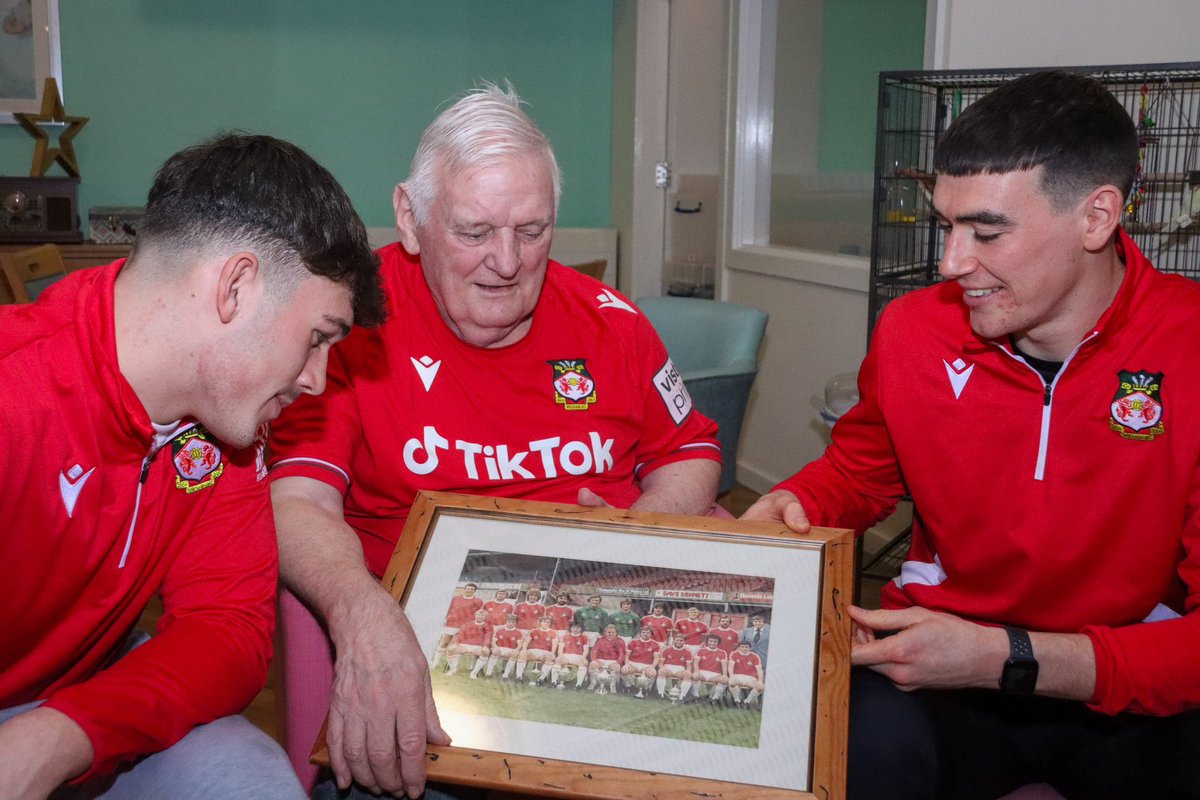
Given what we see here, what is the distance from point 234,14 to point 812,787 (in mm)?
4934

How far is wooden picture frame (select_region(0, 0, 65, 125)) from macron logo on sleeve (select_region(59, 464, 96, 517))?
4.34m

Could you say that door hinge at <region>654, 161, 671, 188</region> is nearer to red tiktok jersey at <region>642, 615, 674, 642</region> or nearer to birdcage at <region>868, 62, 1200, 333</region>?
birdcage at <region>868, 62, 1200, 333</region>

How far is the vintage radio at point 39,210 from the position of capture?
4621 millimetres

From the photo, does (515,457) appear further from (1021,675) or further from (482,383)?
(1021,675)

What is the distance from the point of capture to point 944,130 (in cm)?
241

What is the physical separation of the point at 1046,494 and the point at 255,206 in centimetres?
115

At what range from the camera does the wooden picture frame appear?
189 inches

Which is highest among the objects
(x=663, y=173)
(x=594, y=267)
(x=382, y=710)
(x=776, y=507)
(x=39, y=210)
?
(x=663, y=173)

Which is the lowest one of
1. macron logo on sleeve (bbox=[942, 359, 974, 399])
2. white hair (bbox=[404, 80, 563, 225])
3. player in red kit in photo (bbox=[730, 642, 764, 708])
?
player in red kit in photo (bbox=[730, 642, 764, 708])

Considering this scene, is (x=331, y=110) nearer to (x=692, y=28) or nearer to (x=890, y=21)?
(x=692, y=28)

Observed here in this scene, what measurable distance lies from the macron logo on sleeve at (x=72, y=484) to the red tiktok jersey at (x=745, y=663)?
778 mm

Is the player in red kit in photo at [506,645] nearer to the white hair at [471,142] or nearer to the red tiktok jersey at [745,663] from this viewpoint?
the red tiktok jersey at [745,663]

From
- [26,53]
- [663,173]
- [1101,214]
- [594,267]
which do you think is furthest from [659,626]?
[26,53]

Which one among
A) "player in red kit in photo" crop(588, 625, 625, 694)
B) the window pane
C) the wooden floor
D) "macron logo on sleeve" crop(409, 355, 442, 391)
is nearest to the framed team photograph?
"player in red kit in photo" crop(588, 625, 625, 694)
